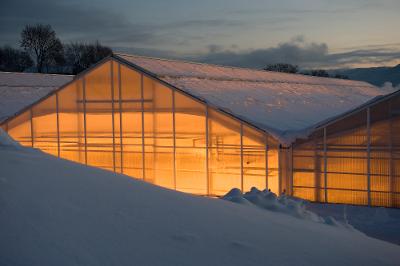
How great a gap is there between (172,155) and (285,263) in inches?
460

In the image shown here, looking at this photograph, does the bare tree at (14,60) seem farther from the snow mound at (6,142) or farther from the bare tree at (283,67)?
the snow mound at (6,142)

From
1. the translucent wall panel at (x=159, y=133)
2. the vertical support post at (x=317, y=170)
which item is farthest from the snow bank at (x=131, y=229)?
the translucent wall panel at (x=159, y=133)

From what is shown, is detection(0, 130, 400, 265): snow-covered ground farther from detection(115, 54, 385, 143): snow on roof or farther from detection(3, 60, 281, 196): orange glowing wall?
detection(115, 54, 385, 143): snow on roof

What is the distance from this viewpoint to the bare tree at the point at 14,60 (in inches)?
2346

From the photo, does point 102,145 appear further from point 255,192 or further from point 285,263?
point 285,263

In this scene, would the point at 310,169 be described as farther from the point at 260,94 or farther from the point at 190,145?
the point at 260,94

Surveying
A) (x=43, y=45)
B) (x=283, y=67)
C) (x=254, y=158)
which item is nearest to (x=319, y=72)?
(x=283, y=67)

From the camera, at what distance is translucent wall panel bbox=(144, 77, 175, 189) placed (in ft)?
55.2

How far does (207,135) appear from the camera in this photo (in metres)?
16.2

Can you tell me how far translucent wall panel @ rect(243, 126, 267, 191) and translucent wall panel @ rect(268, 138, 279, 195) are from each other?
0.17 meters

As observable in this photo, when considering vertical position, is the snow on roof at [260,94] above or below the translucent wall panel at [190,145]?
above

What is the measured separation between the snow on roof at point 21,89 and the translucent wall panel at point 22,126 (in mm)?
7732

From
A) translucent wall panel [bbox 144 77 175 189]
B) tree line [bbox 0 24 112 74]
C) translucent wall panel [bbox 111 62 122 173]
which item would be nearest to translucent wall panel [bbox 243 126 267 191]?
translucent wall panel [bbox 144 77 175 189]

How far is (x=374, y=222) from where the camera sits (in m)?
13.6
